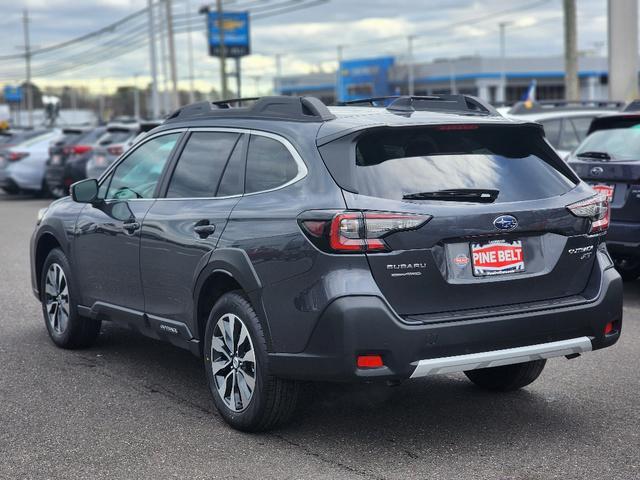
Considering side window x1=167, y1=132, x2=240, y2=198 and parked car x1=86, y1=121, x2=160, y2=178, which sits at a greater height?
side window x1=167, y1=132, x2=240, y2=198

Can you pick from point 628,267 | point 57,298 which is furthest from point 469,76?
point 57,298

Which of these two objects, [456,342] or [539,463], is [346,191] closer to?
[456,342]

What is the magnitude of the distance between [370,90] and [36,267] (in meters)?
99.7

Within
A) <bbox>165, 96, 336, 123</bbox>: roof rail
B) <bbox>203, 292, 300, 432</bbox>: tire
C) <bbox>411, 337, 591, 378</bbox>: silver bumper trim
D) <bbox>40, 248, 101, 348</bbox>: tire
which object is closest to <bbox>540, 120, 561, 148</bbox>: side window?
<bbox>40, 248, 101, 348</bbox>: tire

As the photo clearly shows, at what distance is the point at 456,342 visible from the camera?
4.98 meters

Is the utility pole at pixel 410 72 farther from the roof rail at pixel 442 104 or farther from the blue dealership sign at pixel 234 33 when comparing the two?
the roof rail at pixel 442 104

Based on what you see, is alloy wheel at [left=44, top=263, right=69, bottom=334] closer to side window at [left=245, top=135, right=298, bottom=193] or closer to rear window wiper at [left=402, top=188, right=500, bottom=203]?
side window at [left=245, top=135, right=298, bottom=193]

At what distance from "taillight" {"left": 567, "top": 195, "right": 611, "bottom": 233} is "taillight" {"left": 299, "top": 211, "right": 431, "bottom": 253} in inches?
38.1

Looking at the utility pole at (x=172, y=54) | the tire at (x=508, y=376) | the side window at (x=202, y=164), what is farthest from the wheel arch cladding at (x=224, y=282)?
the utility pole at (x=172, y=54)

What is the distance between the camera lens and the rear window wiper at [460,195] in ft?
16.7

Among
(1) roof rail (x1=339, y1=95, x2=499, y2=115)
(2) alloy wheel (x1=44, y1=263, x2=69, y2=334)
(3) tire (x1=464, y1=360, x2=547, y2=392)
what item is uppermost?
(1) roof rail (x1=339, y1=95, x2=499, y2=115)

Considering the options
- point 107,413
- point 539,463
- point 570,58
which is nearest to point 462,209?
point 539,463

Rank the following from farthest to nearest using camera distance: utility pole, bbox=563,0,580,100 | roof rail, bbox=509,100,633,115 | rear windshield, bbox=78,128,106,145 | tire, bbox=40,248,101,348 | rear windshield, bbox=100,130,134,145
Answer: utility pole, bbox=563,0,580,100 → rear windshield, bbox=78,128,106,145 → rear windshield, bbox=100,130,134,145 → roof rail, bbox=509,100,633,115 → tire, bbox=40,248,101,348

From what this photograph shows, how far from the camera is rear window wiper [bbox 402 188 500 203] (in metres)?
5.09
